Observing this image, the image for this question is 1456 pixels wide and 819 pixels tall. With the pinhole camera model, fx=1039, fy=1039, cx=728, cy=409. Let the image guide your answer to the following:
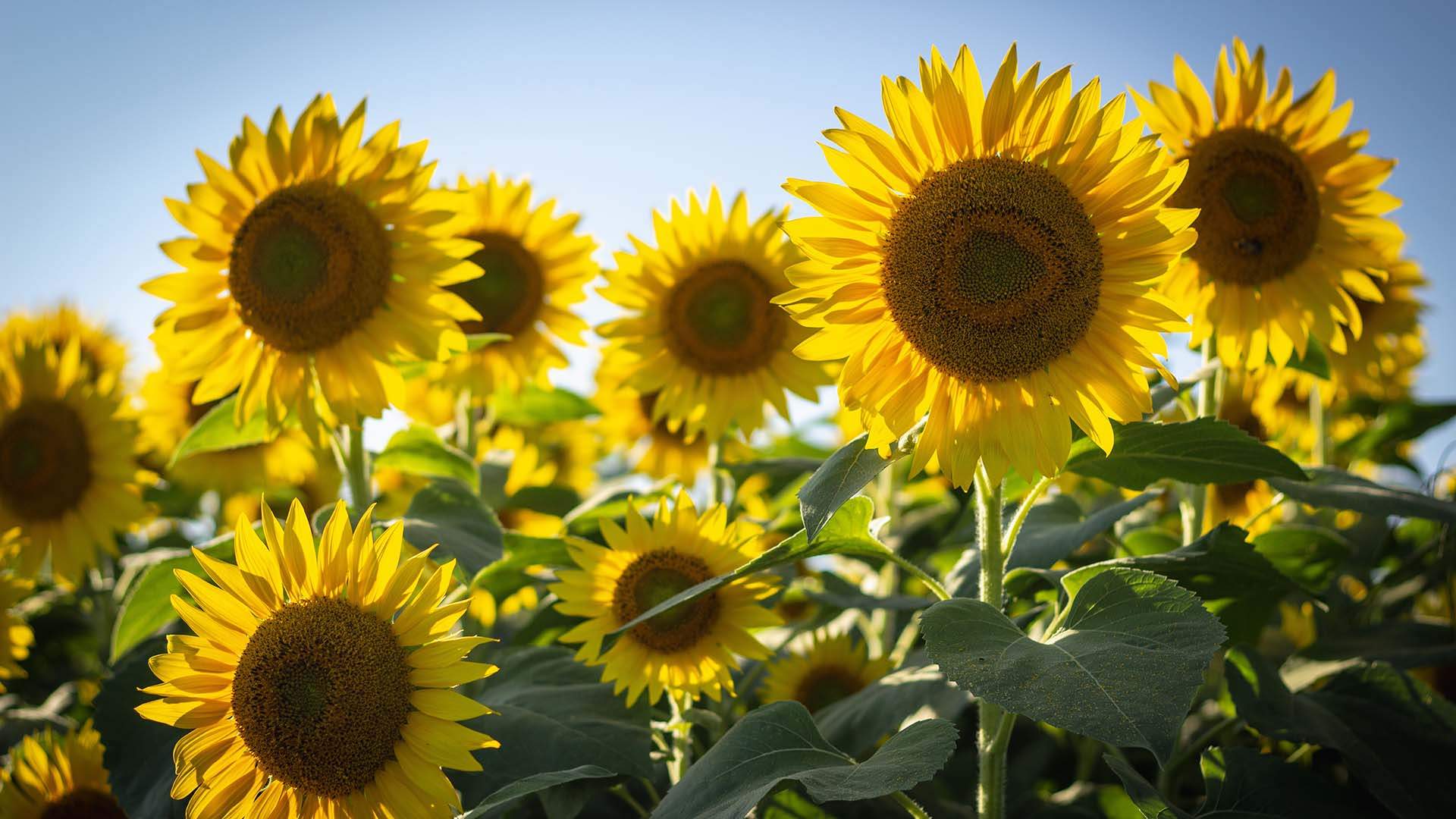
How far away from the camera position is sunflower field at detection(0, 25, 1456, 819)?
1769 millimetres

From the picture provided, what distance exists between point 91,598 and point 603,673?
2449mm

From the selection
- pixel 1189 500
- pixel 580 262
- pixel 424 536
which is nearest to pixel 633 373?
pixel 580 262

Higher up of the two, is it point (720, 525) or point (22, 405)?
point (22, 405)

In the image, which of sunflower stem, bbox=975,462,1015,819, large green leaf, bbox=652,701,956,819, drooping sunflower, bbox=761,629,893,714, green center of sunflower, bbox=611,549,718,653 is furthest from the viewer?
drooping sunflower, bbox=761,629,893,714

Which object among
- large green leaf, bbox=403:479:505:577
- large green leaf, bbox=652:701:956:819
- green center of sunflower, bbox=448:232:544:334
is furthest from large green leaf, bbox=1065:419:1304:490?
green center of sunflower, bbox=448:232:544:334

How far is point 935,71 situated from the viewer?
1.77 meters

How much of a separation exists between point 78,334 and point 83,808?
108 inches

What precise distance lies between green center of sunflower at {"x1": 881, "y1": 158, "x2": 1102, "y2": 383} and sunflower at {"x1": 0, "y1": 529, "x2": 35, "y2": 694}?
2.81m

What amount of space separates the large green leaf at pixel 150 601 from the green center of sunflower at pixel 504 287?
1.20 meters

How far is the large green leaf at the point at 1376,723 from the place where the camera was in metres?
1.97

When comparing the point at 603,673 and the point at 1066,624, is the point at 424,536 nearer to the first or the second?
the point at 603,673

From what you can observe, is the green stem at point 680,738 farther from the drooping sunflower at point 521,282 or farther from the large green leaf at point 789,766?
the drooping sunflower at point 521,282

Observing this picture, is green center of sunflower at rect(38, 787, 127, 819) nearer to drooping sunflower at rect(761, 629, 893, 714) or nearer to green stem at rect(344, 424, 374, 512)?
green stem at rect(344, 424, 374, 512)

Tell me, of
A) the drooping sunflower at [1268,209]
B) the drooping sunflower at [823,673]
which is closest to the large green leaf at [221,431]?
the drooping sunflower at [823,673]
